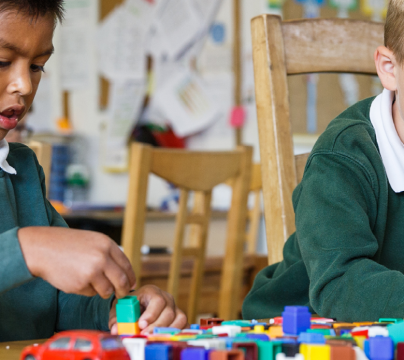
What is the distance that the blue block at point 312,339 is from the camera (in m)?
0.34

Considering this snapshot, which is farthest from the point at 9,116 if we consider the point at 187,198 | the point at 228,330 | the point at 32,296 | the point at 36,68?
the point at 187,198

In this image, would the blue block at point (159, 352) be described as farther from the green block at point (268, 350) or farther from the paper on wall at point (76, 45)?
the paper on wall at point (76, 45)

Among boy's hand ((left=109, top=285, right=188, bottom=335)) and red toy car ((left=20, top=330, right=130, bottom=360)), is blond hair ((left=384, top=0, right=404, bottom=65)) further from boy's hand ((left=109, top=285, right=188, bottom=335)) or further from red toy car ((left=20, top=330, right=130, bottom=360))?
red toy car ((left=20, top=330, right=130, bottom=360))

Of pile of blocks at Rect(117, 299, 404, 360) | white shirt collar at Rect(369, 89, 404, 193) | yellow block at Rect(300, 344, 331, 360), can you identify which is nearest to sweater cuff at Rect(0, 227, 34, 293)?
pile of blocks at Rect(117, 299, 404, 360)

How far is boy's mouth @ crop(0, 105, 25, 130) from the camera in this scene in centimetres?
72

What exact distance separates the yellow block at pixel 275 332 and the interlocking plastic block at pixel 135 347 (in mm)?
84

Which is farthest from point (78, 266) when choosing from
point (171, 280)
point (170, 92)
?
point (170, 92)

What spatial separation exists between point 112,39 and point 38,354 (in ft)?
10.5

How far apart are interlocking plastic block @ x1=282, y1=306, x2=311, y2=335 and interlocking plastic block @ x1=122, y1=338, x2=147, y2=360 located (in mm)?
101

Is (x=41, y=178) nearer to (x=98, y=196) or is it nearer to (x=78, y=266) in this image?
(x=78, y=266)

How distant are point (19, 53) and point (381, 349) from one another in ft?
1.75

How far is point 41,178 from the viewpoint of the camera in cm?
92

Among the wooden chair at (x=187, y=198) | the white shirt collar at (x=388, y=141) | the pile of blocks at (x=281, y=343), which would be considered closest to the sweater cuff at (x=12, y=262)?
the pile of blocks at (x=281, y=343)

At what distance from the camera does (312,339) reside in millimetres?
346
